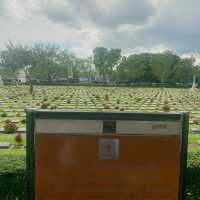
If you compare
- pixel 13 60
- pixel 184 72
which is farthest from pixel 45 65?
pixel 184 72

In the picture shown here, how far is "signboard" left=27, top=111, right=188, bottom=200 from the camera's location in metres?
2.33

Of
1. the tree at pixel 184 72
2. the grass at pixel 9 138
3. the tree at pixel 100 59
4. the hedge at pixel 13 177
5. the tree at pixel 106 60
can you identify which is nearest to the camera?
the hedge at pixel 13 177

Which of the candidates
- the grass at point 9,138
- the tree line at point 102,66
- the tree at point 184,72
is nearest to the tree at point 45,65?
the tree line at point 102,66

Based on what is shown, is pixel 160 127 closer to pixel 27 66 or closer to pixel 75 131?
pixel 75 131

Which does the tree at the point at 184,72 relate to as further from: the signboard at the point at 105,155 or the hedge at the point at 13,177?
the signboard at the point at 105,155

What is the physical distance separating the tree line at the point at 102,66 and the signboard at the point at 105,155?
204 feet

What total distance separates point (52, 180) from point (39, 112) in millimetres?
459

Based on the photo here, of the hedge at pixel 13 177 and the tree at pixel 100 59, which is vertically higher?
the tree at pixel 100 59

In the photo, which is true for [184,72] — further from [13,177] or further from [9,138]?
[13,177]

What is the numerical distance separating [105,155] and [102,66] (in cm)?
7818

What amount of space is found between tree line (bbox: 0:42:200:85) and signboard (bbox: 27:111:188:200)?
6231 cm

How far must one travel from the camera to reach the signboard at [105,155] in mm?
2330

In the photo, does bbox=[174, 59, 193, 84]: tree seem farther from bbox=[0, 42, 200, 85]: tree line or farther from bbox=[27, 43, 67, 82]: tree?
bbox=[27, 43, 67, 82]: tree

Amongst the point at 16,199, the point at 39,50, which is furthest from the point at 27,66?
the point at 16,199
